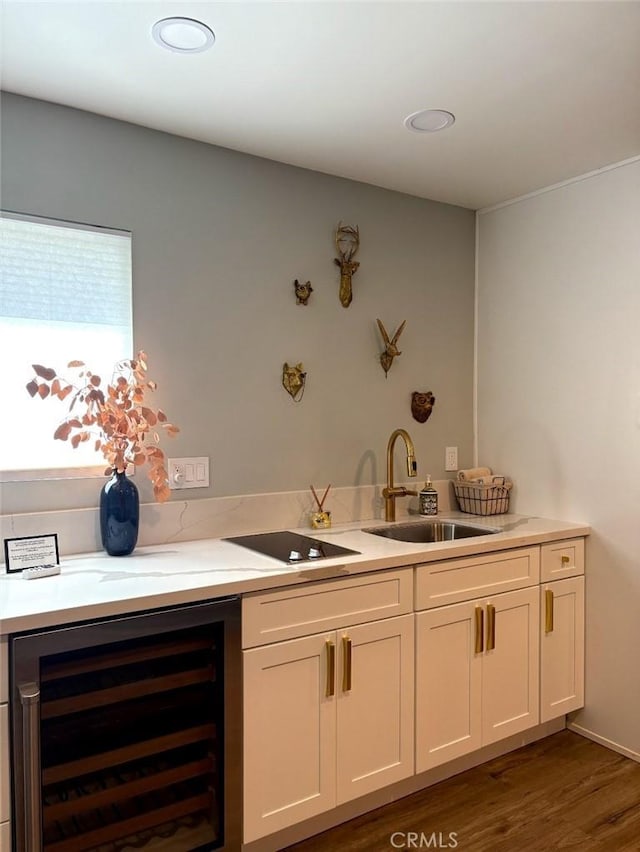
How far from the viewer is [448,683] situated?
7.61 feet

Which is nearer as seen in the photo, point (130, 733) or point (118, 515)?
point (130, 733)

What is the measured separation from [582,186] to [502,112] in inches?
29.6

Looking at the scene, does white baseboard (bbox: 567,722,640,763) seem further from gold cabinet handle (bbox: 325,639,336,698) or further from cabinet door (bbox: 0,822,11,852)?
cabinet door (bbox: 0,822,11,852)

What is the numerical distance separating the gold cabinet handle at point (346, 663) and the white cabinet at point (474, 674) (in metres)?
0.30

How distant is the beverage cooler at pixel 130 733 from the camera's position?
5.05 ft

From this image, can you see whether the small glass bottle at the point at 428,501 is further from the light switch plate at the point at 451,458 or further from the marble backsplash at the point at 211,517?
the light switch plate at the point at 451,458

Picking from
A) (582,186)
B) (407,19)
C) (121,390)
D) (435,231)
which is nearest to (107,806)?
(121,390)

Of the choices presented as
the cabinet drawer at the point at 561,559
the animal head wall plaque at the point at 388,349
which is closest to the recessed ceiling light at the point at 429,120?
the animal head wall plaque at the point at 388,349

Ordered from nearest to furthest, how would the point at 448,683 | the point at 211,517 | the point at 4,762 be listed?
the point at 4,762 → the point at 448,683 → the point at 211,517

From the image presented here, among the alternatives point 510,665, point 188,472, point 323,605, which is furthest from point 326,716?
point 188,472

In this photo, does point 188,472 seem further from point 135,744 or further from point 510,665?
point 510,665

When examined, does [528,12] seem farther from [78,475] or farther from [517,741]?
[517,741]

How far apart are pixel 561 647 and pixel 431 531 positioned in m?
0.69

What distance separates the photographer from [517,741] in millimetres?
2664
